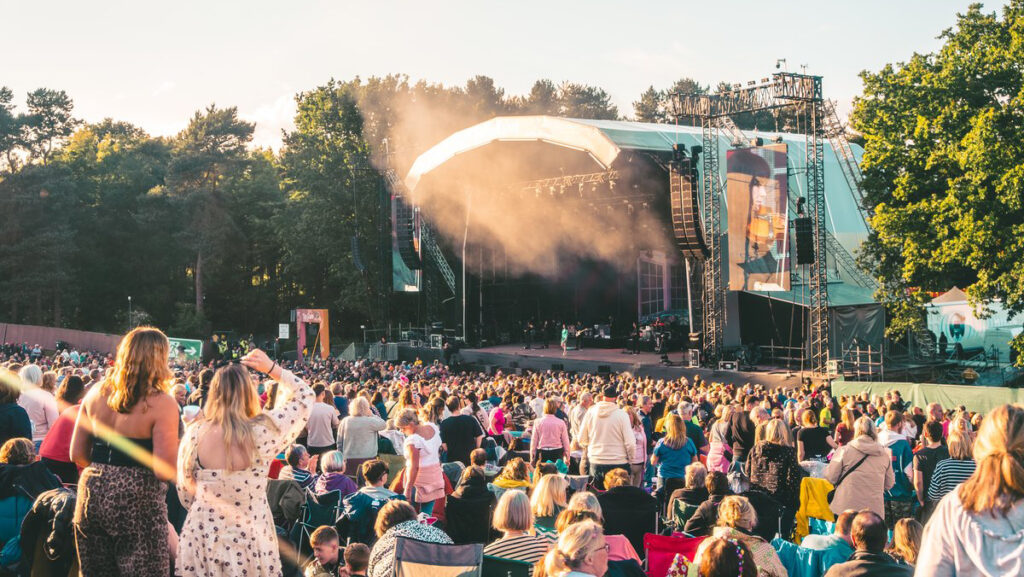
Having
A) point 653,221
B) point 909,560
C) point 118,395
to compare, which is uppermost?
point 653,221

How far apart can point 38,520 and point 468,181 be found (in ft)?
77.4

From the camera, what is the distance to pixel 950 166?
18.8m

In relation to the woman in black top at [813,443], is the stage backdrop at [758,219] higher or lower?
higher

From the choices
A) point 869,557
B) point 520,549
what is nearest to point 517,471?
point 520,549

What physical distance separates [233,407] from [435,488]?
3330 mm

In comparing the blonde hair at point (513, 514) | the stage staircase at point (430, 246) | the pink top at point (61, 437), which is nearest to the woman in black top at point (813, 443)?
the blonde hair at point (513, 514)

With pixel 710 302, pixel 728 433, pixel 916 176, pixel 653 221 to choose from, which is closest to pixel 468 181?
pixel 653 221

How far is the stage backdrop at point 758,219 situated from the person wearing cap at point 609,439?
13512 millimetres

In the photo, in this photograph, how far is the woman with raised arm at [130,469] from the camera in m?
3.07

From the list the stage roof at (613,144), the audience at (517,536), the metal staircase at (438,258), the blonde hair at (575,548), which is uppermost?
the stage roof at (613,144)

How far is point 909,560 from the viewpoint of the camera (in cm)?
414

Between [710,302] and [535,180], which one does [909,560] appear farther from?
[535,180]

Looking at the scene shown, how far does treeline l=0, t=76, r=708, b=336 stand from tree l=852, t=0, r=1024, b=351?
70.1 ft

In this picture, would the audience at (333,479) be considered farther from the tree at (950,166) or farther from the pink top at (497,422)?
the tree at (950,166)
